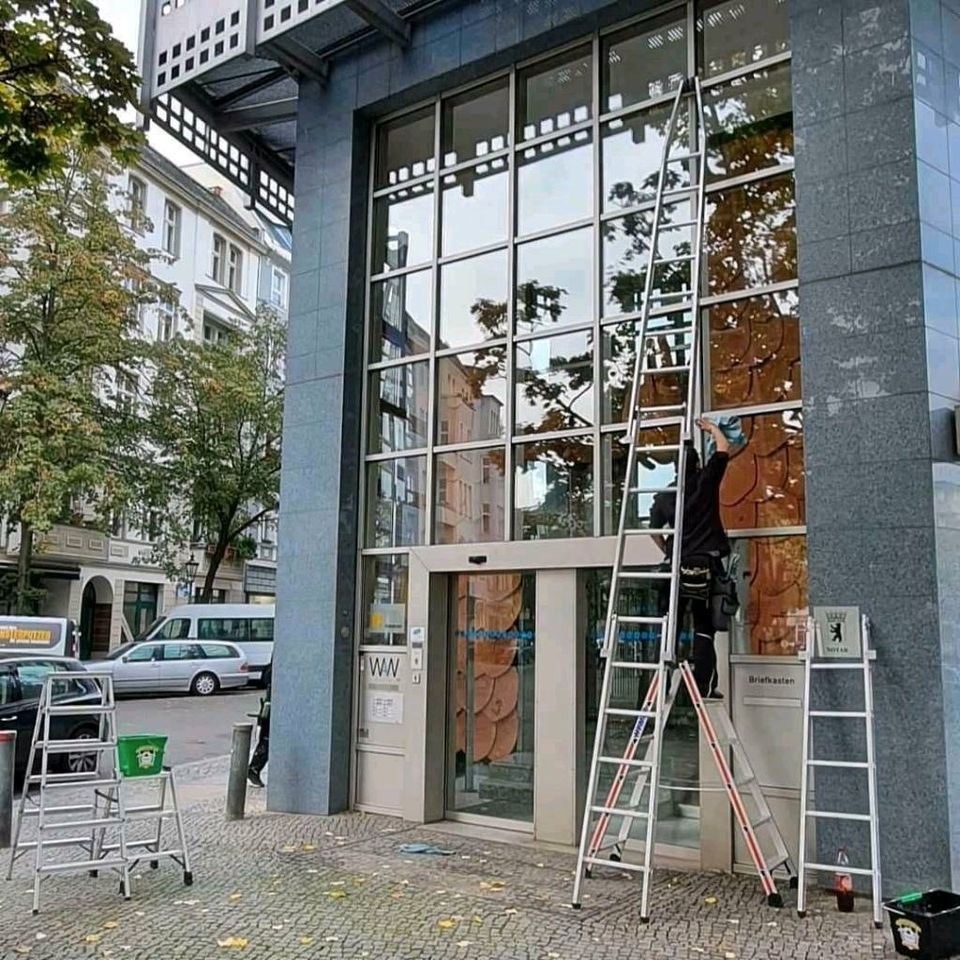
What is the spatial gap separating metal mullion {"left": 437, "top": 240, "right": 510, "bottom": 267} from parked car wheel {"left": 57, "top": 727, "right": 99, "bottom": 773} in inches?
264

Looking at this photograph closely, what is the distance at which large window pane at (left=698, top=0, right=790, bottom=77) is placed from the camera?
766cm

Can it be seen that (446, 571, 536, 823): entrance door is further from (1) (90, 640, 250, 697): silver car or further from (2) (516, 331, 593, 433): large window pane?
(1) (90, 640, 250, 697): silver car

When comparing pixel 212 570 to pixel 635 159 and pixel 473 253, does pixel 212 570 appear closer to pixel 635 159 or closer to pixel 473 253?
pixel 473 253

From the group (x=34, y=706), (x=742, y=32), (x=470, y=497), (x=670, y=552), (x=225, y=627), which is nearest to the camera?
(x=670, y=552)

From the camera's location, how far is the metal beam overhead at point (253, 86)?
34.4 feet

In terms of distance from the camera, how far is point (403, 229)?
9.91 m

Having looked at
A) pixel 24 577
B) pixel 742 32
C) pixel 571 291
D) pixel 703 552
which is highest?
pixel 742 32

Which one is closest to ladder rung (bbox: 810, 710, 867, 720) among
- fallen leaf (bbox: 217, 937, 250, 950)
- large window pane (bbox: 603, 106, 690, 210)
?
fallen leaf (bbox: 217, 937, 250, 950)

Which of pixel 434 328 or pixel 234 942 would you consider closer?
pixel 234 942

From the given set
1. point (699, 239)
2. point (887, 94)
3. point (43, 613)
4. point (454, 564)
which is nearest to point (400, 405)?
point (454, 564)

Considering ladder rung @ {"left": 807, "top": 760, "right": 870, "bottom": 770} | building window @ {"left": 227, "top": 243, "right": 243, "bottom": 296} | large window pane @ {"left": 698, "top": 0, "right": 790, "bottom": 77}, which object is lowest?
ladder rung @ {"left": 807, "top": 760, "right": 870, "bottom": 770}

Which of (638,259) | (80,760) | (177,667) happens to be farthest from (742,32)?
(177,667)

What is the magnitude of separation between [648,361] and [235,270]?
31.7 m

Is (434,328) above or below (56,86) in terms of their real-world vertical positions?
below
